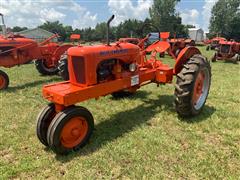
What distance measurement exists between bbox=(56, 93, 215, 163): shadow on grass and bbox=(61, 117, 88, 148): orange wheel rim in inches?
6.5

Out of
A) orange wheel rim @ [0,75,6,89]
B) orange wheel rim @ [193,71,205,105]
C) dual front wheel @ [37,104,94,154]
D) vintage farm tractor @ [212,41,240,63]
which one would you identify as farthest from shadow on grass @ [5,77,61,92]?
vintage farm tractor @ [212,41,240,63]

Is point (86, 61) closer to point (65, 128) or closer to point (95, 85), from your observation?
point (95, 85)

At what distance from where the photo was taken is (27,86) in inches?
327

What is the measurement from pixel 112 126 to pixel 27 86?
472 centimetres

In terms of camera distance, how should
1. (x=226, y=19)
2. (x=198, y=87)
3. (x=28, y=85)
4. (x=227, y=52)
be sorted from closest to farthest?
(x=198, y=87) → (x=28, y=85) → (x=227, y=52) → (x=226, y=19)

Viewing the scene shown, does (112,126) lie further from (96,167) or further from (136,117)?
(96,167)

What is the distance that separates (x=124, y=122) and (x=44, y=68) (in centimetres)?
638

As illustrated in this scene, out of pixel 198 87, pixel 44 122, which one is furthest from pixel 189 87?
pixel 44 122

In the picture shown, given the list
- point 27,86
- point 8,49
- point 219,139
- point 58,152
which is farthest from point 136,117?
point 8,49

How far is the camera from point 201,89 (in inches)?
213

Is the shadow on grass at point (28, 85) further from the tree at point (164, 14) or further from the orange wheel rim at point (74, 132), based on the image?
the tree at point (164, 14)

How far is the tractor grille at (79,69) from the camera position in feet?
13.3

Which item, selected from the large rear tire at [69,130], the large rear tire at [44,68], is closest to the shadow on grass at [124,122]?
the large rear tire at [69,130]

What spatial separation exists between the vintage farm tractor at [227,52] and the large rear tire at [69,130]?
13.0 m
